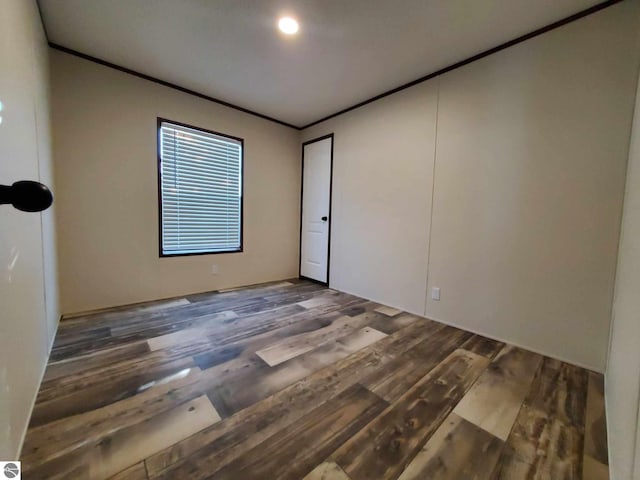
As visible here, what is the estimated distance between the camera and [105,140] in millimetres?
2621

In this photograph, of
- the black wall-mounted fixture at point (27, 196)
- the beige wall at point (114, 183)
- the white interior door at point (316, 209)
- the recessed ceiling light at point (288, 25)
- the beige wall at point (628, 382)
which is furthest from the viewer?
the white interior door at point (316, 209)

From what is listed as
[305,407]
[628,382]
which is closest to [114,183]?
[305,407]

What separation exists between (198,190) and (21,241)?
7.23ft

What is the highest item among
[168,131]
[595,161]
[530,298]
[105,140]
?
[168,131]

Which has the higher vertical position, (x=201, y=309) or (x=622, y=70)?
(x=622, y=70)

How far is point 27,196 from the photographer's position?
1.65 feet

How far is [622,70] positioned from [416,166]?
1447 millimetres

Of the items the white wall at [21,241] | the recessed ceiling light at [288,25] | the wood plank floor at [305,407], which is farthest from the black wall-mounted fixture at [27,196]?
the recessed ceiling light at [288,25]

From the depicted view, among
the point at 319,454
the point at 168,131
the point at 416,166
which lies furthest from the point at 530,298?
the point at 168,131

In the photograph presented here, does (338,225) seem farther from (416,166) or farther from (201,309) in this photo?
(201,309)

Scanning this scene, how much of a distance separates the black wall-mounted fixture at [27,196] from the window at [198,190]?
280 cm

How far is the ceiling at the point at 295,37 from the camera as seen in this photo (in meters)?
1.84

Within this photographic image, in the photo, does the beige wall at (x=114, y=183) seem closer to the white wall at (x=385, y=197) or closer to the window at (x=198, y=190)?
the window at (x=198, y=190)

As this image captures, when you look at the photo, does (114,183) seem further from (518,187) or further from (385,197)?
(518,187)
